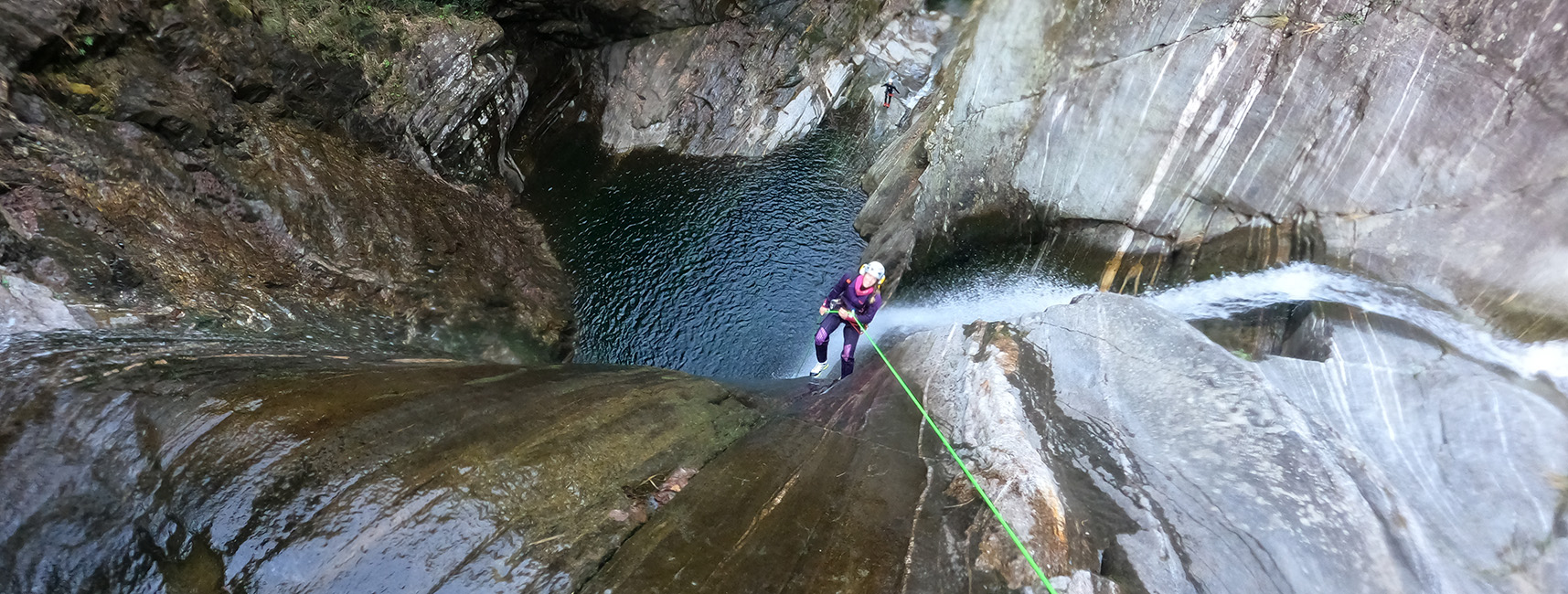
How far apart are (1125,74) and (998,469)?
6.14 m

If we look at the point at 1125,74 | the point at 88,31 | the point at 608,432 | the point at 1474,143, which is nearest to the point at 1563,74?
the point at 1474,143

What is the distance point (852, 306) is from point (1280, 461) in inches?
193

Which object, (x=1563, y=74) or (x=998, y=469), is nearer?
(x=998, y=469)

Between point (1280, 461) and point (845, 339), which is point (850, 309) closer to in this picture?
point (845, 339)

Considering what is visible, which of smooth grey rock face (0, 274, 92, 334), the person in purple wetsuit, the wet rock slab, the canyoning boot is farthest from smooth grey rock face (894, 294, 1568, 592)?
smooth grey rock face (0, 274, 92, 334)

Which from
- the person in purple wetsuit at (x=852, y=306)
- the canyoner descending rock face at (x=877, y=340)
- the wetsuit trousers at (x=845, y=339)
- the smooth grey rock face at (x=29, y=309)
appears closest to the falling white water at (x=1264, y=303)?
the canyoner descending rock face at (x=877, y=340)

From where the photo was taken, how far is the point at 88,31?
7.30 metres

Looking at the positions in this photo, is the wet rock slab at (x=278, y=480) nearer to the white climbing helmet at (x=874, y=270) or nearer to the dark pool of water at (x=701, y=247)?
the white climbing helmet at (x=874, y=270)

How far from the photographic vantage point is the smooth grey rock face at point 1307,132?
548cm

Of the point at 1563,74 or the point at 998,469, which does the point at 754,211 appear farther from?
the point at 1563,74

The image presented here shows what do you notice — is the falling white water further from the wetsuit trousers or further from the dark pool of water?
the dark pool of water

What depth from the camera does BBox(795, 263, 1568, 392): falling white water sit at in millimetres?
5199

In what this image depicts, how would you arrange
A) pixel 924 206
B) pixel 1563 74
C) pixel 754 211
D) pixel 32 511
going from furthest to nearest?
pixel 754 211 < pixel 924 206 < pixel 1563 74 < pixel 32 511

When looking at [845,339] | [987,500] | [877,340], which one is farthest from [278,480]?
[877,340]
